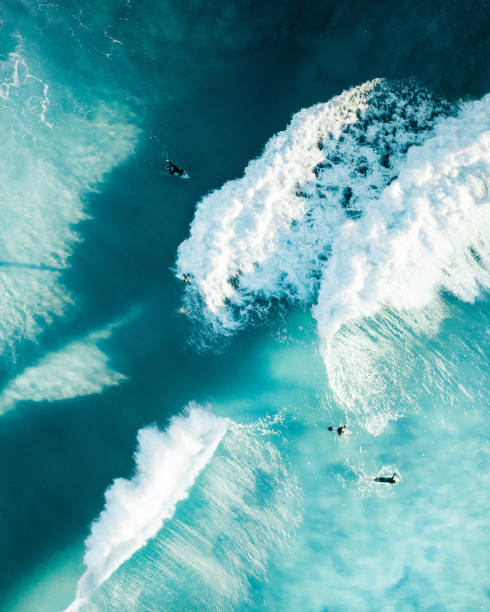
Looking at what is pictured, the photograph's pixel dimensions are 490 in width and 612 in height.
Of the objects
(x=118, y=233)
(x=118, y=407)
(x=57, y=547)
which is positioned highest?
(x=118, y=233)

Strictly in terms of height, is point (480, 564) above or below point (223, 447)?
below

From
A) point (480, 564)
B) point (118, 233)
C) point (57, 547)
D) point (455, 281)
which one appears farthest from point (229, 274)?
point (480, 564)

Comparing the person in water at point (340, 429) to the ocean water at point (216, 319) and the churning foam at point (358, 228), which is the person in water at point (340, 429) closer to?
the ocean water at point (216, 319)

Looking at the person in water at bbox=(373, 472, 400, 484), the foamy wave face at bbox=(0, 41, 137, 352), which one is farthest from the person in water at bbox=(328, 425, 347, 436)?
the foamy wave face at bbox=(0, 41, 137, 352)

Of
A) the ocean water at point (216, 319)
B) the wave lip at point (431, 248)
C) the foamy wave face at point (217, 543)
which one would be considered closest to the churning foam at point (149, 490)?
the ocean water at point (216, 319)

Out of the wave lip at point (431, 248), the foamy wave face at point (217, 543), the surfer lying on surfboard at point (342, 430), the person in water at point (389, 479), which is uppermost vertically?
the wave lip at point (431, 248)

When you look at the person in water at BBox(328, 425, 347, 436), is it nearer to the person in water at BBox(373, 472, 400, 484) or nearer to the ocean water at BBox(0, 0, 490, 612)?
the ocean water at BBox(0, 0, 490, 612)

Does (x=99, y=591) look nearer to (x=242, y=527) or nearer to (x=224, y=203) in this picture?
(x=242, y=527)
